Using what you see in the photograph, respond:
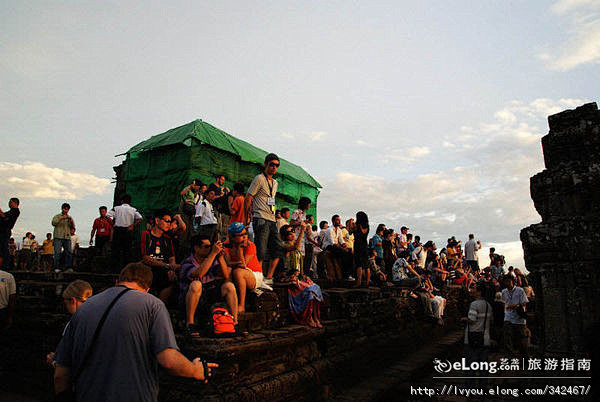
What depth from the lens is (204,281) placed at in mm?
4758

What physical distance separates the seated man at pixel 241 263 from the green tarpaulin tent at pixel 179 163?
9.01 meters

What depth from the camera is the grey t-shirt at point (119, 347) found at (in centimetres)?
227

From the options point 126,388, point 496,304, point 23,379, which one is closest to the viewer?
point 126,388

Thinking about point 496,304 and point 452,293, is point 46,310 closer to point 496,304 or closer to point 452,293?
point 496,304

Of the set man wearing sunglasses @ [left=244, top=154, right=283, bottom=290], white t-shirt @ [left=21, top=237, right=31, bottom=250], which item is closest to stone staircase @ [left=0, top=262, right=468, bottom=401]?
man wearing sunglasses @ [left=244, top=154, right=283, bottom=290]

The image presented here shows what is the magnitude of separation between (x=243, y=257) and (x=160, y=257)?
1.57 m

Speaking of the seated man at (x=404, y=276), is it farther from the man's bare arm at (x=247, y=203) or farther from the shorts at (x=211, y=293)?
the shorts at (x=211, y=293)

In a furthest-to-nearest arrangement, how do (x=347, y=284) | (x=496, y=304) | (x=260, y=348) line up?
(x=347, y=284) < (x=496, y=304) < (x=260, y=348)

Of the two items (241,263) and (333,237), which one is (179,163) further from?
(241,263)

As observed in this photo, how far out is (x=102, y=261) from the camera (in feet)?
30.0

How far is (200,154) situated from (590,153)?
12663 mm

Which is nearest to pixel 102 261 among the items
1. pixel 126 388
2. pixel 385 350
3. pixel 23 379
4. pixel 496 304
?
→ pixel 23 379

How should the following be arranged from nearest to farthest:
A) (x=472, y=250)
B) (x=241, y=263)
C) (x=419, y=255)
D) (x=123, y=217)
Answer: (x=241, y=263), (x=123, y=217), (x=419, y=255), (x=472, y=250)

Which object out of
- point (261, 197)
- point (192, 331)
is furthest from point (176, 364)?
point (261, 197)
